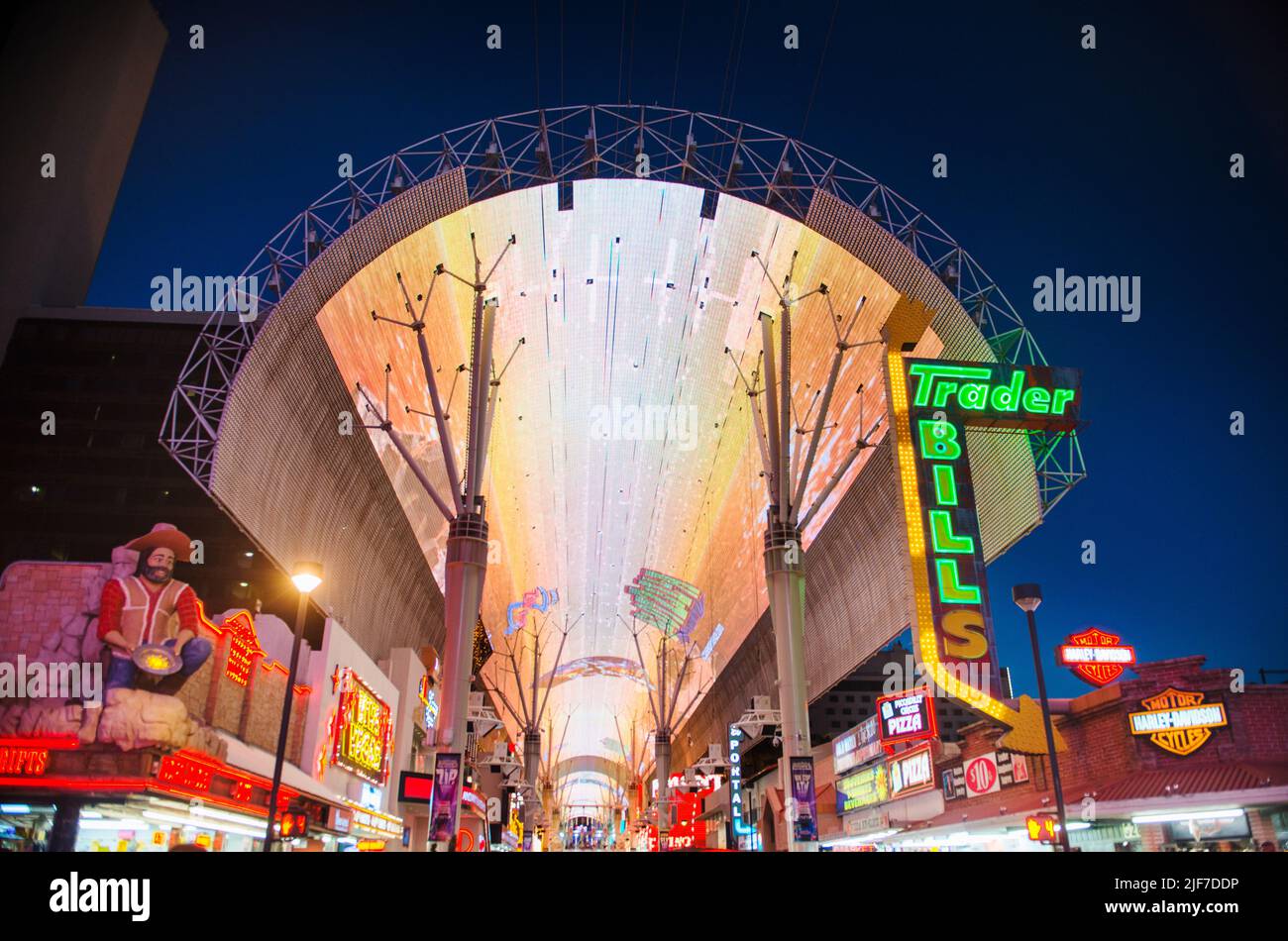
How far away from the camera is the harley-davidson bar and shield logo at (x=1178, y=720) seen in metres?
18.7

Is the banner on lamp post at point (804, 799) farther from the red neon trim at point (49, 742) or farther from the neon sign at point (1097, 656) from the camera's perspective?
the red neon trim at point (49, 742)

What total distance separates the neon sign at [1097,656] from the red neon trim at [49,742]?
2285 cm

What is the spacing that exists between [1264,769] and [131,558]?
940 inches

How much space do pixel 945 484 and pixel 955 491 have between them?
308mm

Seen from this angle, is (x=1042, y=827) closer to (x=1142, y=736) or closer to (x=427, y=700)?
(x=1142, y=736)

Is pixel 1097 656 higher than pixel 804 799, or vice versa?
pixel 1097 656

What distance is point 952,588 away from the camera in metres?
22.6

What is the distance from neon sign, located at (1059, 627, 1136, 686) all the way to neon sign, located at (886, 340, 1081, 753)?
258 cm

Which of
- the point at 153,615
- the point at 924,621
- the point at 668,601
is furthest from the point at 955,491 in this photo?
the point at 668,601

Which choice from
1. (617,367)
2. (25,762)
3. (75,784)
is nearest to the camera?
(75,784)

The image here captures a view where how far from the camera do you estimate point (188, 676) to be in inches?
779

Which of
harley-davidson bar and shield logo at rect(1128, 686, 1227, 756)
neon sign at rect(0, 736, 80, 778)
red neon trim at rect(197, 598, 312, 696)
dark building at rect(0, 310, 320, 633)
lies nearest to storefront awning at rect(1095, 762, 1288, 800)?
harley-davidson bar and shield logo at rect(1128, 686, 1227, 756)

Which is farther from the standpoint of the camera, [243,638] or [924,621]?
[243,638]
